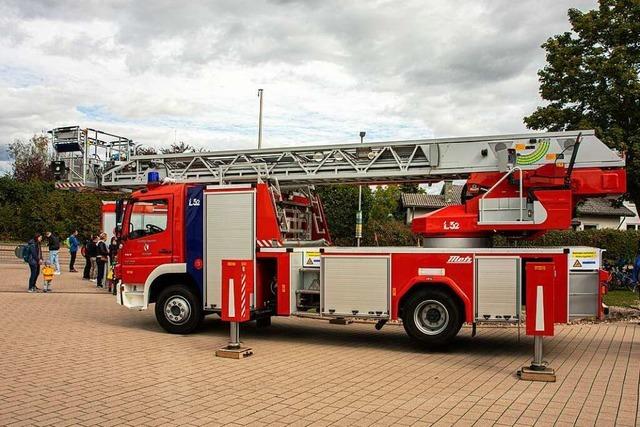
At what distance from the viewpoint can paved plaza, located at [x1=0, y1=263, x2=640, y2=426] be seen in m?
5.82

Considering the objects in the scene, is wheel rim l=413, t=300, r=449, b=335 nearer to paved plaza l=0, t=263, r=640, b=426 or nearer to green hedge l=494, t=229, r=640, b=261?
paved plaza l=0, t=263, r=640, b=426

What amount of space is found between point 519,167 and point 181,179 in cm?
661

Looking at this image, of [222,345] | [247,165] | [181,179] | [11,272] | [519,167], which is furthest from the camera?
[11,272]

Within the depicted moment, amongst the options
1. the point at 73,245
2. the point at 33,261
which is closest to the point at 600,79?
the point at 33,261

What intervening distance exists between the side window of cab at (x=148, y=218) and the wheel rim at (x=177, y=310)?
127 cm

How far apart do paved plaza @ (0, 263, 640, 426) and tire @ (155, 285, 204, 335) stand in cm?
20

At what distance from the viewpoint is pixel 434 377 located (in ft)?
24.8

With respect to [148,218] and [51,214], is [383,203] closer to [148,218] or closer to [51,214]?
[51,214]

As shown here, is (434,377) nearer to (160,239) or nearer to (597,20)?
(160,239)

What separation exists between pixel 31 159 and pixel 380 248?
155 feet

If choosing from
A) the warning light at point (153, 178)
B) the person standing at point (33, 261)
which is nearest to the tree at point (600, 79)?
the warning light at point (153, 178)

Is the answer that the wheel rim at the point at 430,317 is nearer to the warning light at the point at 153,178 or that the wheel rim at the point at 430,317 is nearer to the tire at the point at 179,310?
the tire at the point at 179,310

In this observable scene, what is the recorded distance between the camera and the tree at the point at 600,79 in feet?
63.6

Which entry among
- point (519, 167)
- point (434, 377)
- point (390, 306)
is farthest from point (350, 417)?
point (519, 167)
